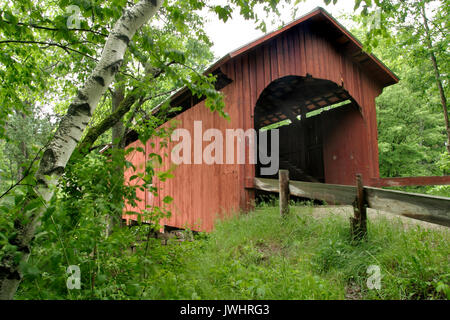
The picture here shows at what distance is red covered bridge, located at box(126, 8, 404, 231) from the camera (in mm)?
6180

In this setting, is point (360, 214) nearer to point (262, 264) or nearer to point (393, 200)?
point (393, 200)

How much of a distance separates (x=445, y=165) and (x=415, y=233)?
301 inches

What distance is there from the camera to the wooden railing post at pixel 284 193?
4453mm

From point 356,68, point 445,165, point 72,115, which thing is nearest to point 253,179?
point 72,115

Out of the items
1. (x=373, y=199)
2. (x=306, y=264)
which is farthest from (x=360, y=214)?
(x=306, y=264)

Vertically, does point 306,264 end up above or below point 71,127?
below

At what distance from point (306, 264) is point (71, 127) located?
2.75 m

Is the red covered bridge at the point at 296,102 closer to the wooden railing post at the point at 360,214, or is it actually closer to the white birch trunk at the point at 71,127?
the wooden railing post at the point at 360,214

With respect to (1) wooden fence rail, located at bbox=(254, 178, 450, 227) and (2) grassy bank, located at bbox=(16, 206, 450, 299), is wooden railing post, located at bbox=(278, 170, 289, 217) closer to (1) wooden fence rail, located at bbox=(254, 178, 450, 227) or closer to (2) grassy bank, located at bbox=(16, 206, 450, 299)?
(1) wooden fence rail, located at bbox=(254, 178, 450, 227)

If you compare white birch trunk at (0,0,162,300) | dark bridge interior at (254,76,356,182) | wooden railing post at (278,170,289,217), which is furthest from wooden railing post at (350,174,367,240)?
dark bridge interior at (254,76,356,182)

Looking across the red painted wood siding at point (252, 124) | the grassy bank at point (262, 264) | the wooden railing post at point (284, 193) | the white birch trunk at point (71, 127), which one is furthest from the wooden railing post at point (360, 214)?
the white birch trunk at point (71, 127)

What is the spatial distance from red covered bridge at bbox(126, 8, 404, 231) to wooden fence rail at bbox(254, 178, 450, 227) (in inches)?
76.9

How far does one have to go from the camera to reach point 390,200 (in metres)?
2.92
